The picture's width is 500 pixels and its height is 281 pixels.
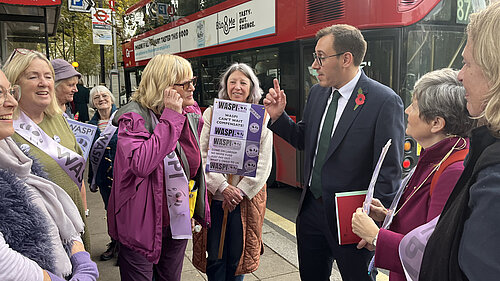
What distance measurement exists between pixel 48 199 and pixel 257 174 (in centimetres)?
166

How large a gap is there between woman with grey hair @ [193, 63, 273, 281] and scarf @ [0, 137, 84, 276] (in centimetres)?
136

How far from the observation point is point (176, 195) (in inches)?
90.8

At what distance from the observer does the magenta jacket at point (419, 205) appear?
1491 mm

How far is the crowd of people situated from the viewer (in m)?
1.11

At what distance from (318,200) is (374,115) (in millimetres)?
656

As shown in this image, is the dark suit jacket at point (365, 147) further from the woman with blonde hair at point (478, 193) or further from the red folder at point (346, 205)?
the woman with blonde hair at point (478, 193)

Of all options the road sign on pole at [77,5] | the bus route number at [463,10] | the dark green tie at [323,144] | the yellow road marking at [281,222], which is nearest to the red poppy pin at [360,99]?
the dark green tie at [323,144]

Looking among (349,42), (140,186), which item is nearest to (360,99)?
(349,42)

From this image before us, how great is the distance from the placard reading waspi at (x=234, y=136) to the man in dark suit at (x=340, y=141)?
7.0 inches

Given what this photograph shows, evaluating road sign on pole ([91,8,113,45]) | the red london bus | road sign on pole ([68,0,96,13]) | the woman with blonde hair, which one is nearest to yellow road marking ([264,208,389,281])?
the red london bus

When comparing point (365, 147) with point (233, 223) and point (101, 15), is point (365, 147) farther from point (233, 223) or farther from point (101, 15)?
point (101, 15)

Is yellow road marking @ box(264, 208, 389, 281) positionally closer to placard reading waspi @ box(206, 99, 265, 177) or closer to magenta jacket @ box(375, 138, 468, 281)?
placard reading waspi @ box(206, 99, 265, 177)

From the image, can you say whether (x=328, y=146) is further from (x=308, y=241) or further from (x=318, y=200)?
(x=308, y=241)

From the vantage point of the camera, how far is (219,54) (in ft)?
24.3
